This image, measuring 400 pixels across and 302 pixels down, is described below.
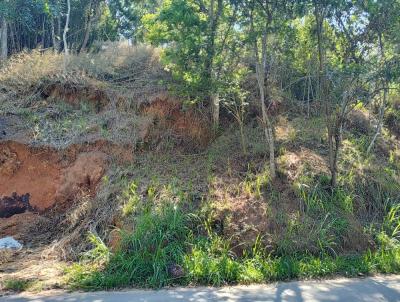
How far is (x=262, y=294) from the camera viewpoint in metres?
5.73

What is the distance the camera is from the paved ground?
5.59m

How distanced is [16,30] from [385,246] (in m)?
13.9

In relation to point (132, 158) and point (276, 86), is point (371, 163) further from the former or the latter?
point (132, 158)

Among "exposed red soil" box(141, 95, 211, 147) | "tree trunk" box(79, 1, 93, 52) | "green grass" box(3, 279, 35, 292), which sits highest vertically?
"tree trunk" box(79, 1, 93, 52)

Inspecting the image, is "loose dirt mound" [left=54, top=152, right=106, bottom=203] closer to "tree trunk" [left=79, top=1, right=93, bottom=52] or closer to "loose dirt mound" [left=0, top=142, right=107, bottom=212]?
"loose dirt mound" [left=0, top=142, right=107, bottom=212]

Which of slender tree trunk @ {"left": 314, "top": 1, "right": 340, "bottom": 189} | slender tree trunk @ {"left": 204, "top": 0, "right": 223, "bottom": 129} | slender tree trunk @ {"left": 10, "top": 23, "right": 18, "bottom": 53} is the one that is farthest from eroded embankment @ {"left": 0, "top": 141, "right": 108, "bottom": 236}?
slender tree trunk @ {"left": 10, "top": 23, "right": 18, "bottom": 53}

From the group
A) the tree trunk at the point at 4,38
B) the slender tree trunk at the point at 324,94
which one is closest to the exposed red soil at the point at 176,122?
the slender tree trunk at the point at 324,94

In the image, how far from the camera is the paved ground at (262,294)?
559cm

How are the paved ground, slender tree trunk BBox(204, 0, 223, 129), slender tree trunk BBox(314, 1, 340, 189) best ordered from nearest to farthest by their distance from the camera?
the paved ground, slender tree trunk BBox(314, 1, 340, 189), slender tree trunk BBox(204, 0, 223, 129)

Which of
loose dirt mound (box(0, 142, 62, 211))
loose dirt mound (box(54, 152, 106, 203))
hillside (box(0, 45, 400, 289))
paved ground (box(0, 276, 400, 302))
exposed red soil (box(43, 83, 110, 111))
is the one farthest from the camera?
exposed red soil (box(43, 83, 110, 111))

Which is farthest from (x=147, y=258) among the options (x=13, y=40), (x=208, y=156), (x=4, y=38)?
(x=13, y=40)

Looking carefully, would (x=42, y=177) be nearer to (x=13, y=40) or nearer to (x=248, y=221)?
(x=248, y=221)

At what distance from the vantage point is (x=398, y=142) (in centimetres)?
1112

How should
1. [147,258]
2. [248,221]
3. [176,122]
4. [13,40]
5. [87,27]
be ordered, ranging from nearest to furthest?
[147,258] < [248,221] < [176,122] < [13,40] < [87,27]
